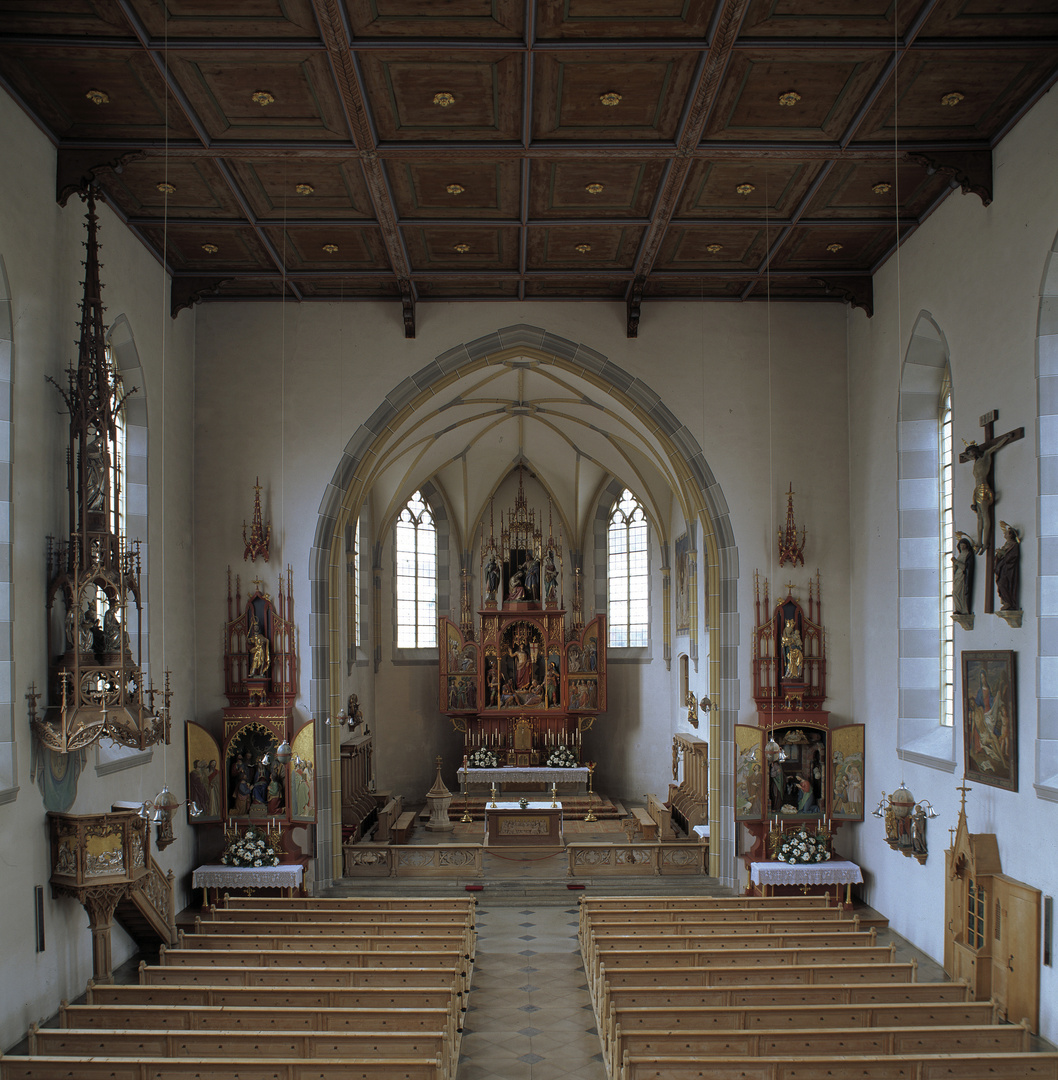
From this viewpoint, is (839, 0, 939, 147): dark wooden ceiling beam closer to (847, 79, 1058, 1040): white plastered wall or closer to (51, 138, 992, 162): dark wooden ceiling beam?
(51, 138, 992, 162): dark wooden ceiling beam

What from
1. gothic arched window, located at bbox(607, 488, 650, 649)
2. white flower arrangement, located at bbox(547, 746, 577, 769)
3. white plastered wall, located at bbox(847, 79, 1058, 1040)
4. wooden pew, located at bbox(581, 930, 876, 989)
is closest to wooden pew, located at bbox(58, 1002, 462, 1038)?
wooden pew, located at bbox(581, 930, 876, 989)

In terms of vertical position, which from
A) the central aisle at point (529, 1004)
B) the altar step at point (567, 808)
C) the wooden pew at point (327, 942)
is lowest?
the altar step at point (567, 808)

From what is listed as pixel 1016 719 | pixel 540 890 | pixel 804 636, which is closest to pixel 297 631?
pixel 540 890

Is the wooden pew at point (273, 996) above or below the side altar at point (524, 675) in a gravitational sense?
below

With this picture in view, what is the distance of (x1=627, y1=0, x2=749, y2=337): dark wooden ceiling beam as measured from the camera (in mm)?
9883

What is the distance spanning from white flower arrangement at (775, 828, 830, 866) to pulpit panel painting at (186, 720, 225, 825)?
938 centimetres

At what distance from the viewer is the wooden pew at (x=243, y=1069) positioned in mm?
7980

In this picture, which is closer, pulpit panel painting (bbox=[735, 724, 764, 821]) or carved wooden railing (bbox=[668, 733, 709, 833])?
pulpit panel painting (bbox=[735, 724, 764, 821])

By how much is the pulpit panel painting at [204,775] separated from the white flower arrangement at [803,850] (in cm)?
938

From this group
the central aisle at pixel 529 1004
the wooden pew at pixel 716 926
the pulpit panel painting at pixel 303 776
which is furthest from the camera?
the pulpit panel painting at pixel 303 776

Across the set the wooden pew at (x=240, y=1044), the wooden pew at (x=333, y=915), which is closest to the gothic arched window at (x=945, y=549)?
the wooden pew at (x=333, y=915)

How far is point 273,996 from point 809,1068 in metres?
5.22

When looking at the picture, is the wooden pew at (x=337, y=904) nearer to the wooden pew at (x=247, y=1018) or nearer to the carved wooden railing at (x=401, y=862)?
the carved wooden railing at (x=401, y=862)

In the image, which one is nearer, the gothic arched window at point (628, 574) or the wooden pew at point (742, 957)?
the wooden pew at point (742, 957)
